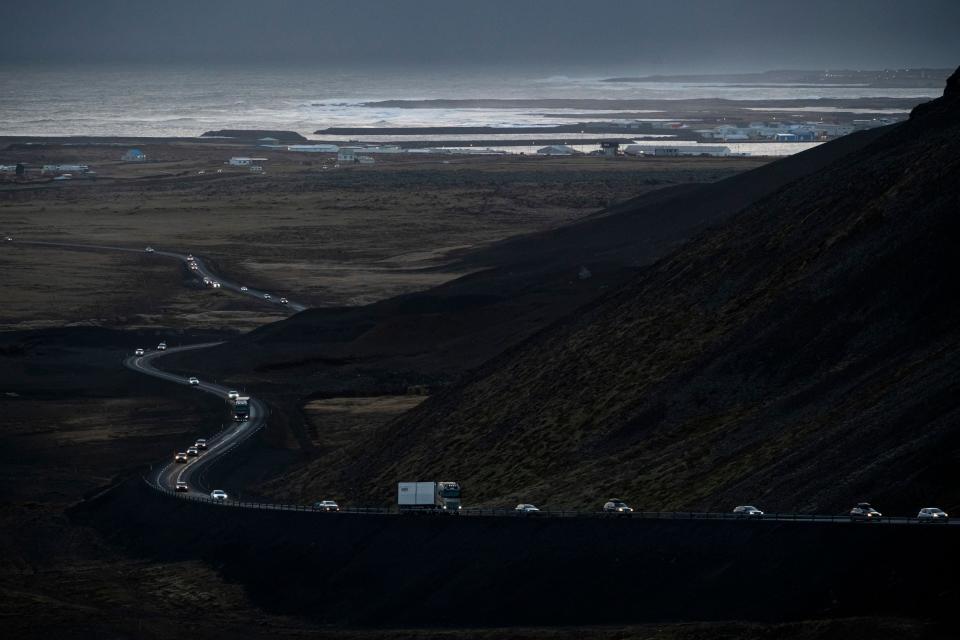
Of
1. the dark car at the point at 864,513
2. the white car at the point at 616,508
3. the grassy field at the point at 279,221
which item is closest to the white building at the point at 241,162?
the grassy field at the point at 279,221

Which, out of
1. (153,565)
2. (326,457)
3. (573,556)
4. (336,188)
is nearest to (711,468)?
(573,556)

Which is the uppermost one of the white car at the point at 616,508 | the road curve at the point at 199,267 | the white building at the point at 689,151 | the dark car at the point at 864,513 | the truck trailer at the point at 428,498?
the dark car at the point at 864,513

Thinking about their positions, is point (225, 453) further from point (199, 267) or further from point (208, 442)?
point (199, 267)

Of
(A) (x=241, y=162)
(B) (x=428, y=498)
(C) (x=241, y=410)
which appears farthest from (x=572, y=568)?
(A) (x=241, y=162)

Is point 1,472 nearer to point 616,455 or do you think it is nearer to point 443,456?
point 443,456

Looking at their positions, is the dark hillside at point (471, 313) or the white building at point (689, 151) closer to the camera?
the dark hillside at point (471, 313)

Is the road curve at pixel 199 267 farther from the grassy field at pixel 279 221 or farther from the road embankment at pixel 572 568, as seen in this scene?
the road embankment at pixel 572 568

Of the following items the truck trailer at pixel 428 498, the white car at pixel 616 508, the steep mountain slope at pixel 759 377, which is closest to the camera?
the white car at pixel 616 508
